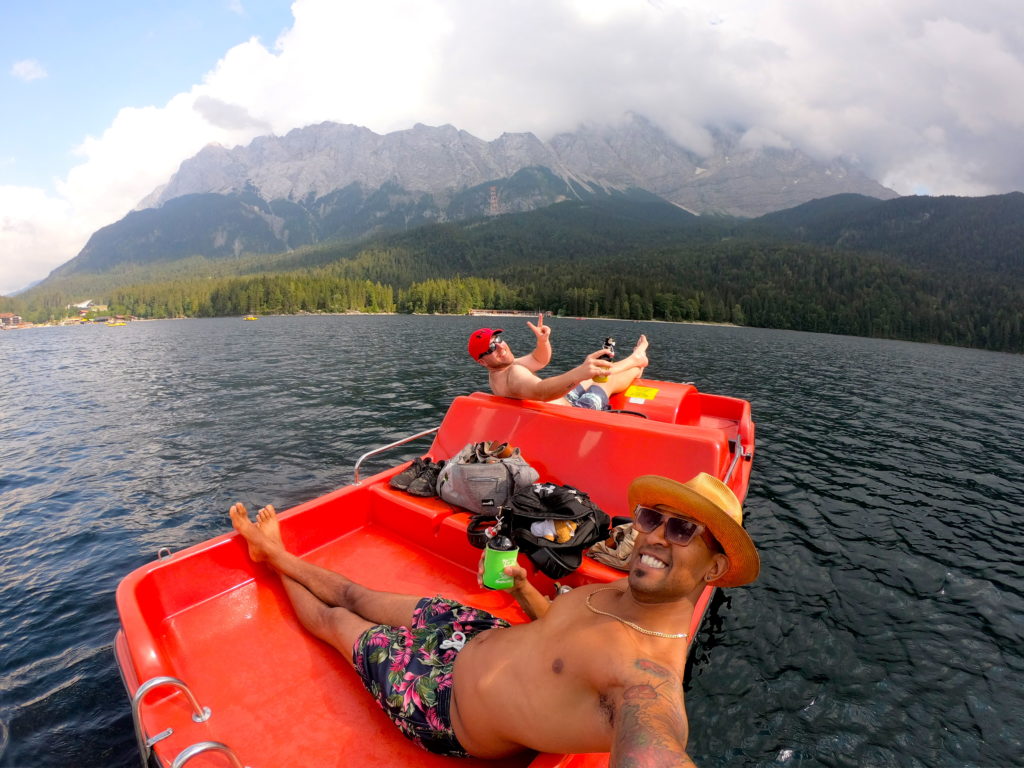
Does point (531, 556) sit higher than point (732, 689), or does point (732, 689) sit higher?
point (531, 556)

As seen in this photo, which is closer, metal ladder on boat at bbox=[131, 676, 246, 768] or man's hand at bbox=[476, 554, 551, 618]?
metal ladder on boat at bbox=[131, 676, 246, 768]

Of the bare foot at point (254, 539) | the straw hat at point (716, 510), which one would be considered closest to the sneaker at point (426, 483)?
the bare foot at point (254, 539)

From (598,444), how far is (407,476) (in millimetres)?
2639

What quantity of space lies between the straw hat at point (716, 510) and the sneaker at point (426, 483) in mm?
4159

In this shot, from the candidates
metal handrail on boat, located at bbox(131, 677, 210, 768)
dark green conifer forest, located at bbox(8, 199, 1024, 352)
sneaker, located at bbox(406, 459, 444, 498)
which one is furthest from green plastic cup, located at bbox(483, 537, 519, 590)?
dark green conifer forest, located at bbox(8, 199, 1024, 352)

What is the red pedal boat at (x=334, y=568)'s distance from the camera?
330cm

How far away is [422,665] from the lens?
335 cm

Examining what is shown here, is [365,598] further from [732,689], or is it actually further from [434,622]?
[732,689]

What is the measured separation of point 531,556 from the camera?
4.54 metres

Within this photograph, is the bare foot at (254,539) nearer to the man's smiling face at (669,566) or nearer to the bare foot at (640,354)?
the man's smiling face at (669,566)

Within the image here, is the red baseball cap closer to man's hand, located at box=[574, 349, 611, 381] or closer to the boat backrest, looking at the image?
the boat backrest

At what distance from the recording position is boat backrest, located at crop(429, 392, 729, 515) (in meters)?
5.49

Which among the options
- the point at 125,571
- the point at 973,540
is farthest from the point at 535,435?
the point at 973,540

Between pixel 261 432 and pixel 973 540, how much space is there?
61.3 feet
